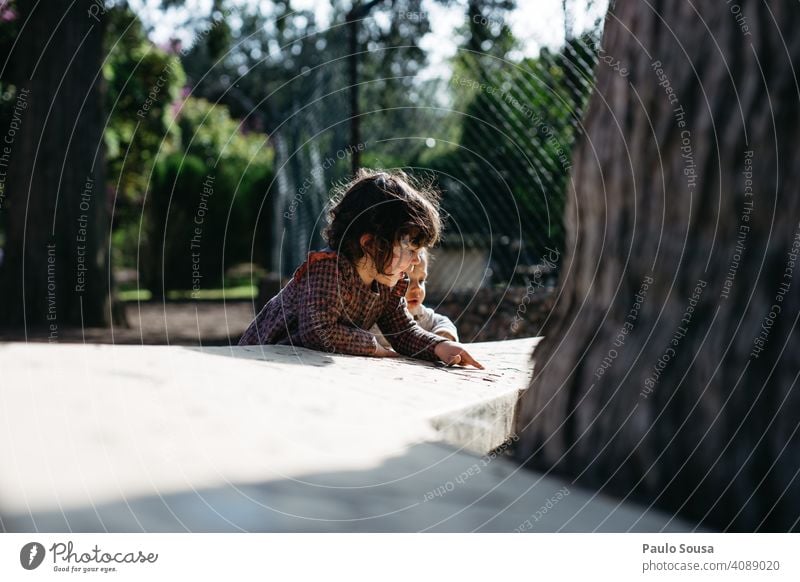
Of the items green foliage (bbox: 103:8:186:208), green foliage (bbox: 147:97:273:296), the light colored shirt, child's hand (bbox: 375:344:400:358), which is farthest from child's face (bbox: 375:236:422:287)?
green foliage (bbox: 147:97:273:296)

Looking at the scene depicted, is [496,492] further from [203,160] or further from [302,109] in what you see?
[203,160]

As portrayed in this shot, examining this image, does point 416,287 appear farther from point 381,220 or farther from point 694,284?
point 694,284

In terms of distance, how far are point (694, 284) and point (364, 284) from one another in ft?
A: 5.77

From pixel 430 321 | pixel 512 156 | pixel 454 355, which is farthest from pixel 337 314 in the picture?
pixel 512 156

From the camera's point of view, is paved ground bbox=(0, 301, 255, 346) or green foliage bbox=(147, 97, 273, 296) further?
green foliage bbox=(147, 97, 273, 296)

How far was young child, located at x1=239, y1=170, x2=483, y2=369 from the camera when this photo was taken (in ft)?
9.78

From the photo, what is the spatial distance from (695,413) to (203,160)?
11650mm

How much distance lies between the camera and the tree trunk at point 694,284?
1.46 m

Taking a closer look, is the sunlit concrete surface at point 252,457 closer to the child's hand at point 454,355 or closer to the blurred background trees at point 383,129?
the child's hand at point 454,355

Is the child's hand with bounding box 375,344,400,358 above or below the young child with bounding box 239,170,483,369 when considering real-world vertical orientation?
below

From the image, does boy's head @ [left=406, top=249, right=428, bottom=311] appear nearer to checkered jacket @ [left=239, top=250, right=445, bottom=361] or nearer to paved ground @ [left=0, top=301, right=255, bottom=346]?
checkered jacket @ [left=239, top=250, right=445, bottom=361]

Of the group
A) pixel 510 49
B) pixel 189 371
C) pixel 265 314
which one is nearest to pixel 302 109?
pixel 510 49
